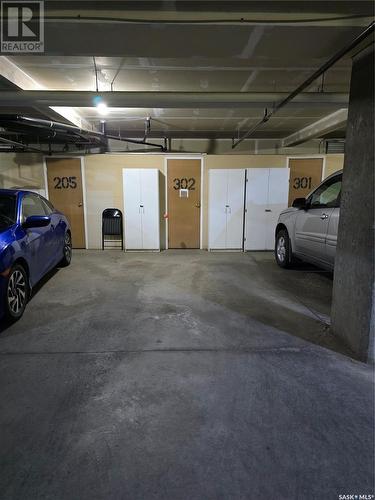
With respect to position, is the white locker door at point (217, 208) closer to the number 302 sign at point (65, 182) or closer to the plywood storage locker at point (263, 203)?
the plywood storage locker at point (263, 203)

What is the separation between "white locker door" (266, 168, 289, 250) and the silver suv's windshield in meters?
5.00

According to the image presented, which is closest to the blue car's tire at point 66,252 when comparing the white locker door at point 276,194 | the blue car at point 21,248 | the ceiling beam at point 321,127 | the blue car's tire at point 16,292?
the blue car at point 21,248

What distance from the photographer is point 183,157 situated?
6922 millimetres

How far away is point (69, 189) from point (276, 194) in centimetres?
473

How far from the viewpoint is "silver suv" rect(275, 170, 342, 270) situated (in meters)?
3.87

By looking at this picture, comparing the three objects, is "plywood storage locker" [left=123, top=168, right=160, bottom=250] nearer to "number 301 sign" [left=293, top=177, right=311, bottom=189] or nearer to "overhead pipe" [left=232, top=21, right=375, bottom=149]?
"overhead pipe" [left=232, top=21, right=375, bottom=149]

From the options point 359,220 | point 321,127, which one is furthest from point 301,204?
point 359,220

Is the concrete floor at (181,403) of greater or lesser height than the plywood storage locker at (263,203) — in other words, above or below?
below

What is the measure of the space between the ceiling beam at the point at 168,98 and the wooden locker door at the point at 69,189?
346 cm

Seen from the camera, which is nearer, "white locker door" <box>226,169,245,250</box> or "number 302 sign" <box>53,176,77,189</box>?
"white locker door" <box>226,169,245,250</box>

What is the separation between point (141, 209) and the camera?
651 cm

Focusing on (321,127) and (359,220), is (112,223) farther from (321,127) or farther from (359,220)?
(359,220)

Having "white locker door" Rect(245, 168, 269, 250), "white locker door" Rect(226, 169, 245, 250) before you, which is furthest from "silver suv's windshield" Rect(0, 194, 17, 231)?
"white locker door" Rect(245, 168, 269, 250)

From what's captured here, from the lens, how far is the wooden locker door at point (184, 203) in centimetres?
698
